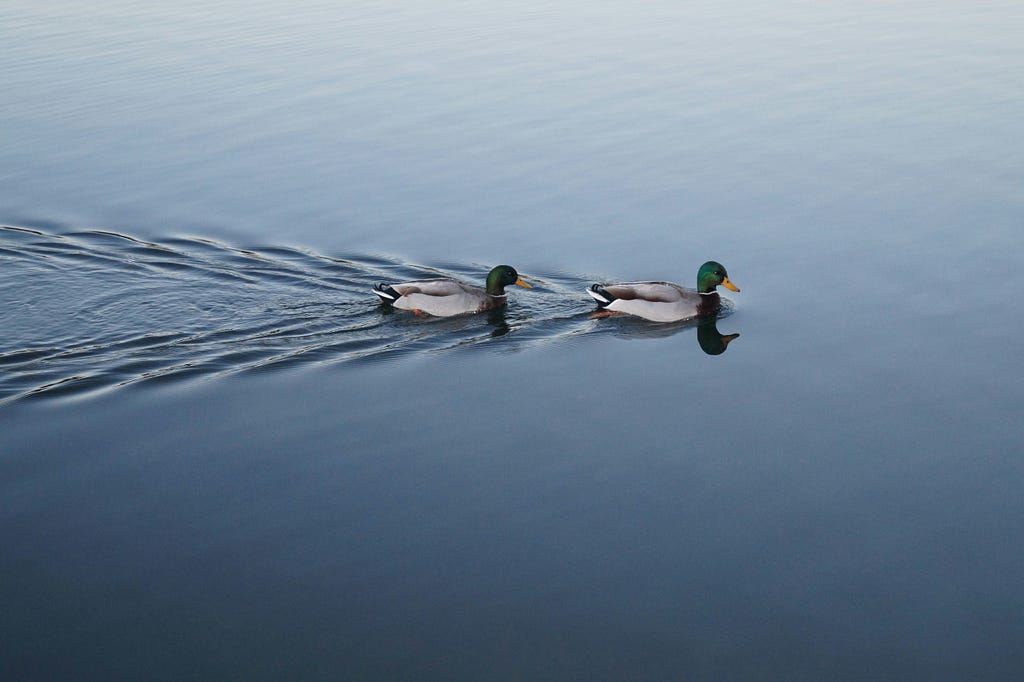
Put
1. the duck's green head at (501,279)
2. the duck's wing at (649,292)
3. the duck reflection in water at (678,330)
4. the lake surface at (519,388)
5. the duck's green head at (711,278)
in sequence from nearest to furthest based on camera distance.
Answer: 1. the lake surface at (519,388)
2. the duck reflection in water at (678,330)
3. the duck's wing at (649,292)
4. the duck's green head at (711,278)
5. the duck's green head at (501,279)

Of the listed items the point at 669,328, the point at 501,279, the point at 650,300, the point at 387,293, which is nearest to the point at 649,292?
the point at 650,300

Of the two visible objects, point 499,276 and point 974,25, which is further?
point 974,25

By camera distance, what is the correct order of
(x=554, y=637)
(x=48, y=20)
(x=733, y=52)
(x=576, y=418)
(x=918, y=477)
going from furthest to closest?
(x=48, y=20), (x=733, y=52), (x=576, y=418), (x=918, y=477), (x=554, y=637)

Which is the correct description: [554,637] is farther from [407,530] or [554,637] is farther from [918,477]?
[918,477]

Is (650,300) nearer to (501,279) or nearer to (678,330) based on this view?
(678,330)

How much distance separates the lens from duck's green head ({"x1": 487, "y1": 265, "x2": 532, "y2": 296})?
45.2 ft

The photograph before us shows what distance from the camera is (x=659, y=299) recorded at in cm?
1335

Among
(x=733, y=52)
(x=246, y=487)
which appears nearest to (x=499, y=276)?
(x=246, y=487)

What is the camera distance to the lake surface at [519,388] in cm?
791

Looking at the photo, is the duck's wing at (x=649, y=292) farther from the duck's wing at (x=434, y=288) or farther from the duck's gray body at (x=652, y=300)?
the duck's wing at (x=434, y=288)

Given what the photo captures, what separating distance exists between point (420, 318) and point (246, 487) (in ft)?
13.7

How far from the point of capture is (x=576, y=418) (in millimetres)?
10867

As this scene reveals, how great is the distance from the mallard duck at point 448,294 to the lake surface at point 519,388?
0.26m

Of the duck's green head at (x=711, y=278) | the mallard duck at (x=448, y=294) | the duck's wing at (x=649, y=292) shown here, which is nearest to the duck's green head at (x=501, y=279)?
the mallard duck at (x=448, y=294)
